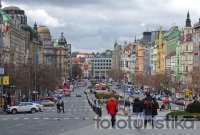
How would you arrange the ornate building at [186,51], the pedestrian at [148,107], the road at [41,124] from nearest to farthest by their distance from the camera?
the pedestrian at [148,107]
the road at [41,124]
the ornate building at [186,51]

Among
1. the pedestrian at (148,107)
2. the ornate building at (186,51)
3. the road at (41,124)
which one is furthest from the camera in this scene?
the ornate building at (186,51)

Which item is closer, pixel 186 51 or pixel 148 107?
pixel 148 107

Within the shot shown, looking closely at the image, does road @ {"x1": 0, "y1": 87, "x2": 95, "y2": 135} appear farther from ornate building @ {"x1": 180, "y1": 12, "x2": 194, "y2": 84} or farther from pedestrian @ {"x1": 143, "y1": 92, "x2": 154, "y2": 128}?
ornate building @ {"x1": 180, "y1": 12, "x2": 194, "y2": 84}

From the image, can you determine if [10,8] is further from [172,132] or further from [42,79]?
[172,132]

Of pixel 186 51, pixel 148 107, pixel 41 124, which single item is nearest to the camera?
pixel 148 107

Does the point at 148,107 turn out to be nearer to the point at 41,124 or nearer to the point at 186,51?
the point at 41,124

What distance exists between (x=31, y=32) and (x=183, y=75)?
159 ft

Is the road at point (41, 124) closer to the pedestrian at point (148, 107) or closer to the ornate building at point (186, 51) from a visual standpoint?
the pedestrian at point (148, 107)

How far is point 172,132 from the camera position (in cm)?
2425

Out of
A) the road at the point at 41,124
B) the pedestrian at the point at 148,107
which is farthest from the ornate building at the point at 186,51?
the pedestrian at the point at 148,107

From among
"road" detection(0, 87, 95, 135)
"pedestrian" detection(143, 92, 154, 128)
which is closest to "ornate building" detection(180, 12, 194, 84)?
"road" detection(0, 87, 95, 135)

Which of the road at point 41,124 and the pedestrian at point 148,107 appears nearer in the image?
the pedestrian at point 148,107

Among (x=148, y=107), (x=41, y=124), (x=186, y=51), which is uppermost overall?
(x=186, y=51)

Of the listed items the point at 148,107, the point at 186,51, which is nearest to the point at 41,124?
the point at 148,107
